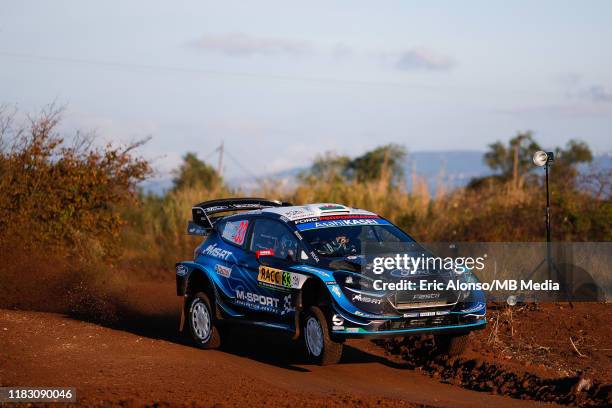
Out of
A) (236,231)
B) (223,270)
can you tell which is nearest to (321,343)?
(223,270)

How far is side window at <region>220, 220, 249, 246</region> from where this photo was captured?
12.5 m

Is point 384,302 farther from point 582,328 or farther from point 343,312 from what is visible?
point 582,328

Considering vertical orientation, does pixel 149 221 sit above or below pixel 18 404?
above

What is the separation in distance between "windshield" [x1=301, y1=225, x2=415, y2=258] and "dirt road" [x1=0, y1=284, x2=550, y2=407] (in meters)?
1.40

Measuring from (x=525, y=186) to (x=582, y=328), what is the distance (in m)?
14.0

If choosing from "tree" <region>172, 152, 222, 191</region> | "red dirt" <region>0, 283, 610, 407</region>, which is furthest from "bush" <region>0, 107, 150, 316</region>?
"tree" <region>172, 152, 222, 191</region>

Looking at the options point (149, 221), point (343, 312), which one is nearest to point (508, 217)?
point (149, 221)

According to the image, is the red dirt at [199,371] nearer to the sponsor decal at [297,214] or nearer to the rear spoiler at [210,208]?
the rear spoiler at [210,208]

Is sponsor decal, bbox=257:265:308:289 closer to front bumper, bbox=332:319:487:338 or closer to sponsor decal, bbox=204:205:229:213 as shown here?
front bumper, bbox=332:319:487:338

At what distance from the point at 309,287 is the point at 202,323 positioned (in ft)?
7.97

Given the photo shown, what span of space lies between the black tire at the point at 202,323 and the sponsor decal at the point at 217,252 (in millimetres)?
562

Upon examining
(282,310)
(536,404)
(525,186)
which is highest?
(525,186)

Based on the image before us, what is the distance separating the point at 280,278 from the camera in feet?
37.6

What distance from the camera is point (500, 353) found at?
11500 mm
